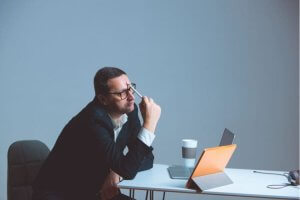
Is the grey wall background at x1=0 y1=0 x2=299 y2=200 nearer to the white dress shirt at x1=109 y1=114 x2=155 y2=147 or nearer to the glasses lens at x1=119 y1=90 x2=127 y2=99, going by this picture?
the white dress shirt at x1=109 y1=114 x2=155 y2=147

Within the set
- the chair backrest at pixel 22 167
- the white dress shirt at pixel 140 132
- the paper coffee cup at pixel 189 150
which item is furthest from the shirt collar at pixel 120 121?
the chair backrest at pixel 22 167

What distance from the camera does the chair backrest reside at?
6.68ft

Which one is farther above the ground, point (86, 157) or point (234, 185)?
point (86, 157)

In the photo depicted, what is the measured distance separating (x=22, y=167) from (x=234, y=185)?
1061 millimetres

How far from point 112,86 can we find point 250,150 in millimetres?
1768

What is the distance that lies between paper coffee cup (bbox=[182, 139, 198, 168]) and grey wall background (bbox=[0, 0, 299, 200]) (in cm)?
114

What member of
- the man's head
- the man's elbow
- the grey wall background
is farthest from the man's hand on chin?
the grey wall background

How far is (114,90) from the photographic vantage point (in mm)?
1947

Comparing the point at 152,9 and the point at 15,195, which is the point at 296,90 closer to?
the point at 152,9

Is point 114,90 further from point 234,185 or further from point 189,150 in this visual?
point 234,185

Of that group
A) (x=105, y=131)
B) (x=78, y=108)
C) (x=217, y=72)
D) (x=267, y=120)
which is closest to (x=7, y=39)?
(x=78, y=108)

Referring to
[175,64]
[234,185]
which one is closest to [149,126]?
[234,185]

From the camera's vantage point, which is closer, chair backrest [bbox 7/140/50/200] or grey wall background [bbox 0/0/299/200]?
chair backrest [bbox 7/140/50/200]

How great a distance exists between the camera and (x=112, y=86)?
76.8 inches
